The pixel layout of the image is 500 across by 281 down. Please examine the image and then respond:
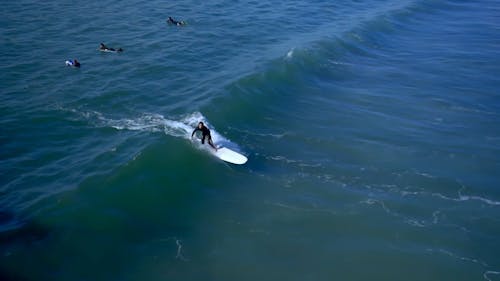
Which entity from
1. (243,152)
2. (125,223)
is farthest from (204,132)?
(125,223)

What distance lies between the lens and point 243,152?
27719mm

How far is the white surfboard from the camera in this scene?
26.2 metres

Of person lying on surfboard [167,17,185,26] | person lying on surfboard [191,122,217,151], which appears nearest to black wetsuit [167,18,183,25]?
person lying on surfboard [167,17,185,26]

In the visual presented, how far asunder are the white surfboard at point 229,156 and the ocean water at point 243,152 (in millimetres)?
786

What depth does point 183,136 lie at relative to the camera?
2847cm

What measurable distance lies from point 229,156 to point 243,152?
1465 mm

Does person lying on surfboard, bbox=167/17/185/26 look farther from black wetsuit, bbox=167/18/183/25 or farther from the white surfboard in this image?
the white surfboard

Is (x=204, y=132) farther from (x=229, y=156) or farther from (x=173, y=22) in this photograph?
(x=173, y=22)

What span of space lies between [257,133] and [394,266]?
13.1 metres

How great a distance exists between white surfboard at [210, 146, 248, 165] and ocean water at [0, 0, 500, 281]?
79 cm

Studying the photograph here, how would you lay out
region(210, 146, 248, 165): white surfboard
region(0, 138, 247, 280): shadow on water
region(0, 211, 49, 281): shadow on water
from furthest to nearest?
region(210, 146, 248, 165): white surfboard
region(0, 138, 247, 280): shadow on water
region(0, 211, 49, 281): shadow on water

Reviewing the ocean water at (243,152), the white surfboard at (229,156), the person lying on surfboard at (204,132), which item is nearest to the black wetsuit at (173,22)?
the ocean water at (243,152)

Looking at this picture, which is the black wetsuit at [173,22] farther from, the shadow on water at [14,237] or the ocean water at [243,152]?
the shadow on water at [14,237]

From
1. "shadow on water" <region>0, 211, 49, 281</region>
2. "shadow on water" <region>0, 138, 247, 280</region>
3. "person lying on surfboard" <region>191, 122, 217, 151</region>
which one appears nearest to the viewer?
"shadow on water" <region>0, 211, 49, 281</region>
